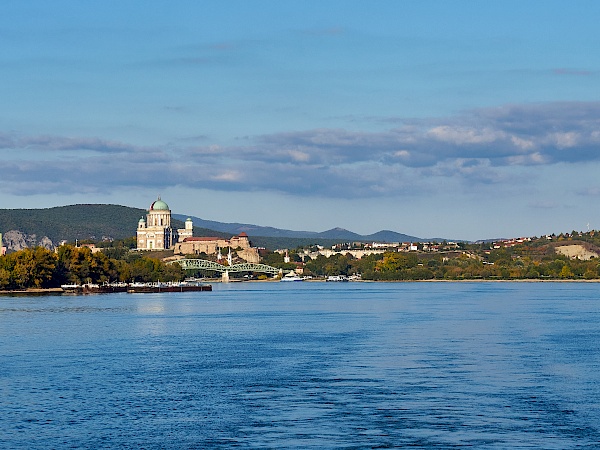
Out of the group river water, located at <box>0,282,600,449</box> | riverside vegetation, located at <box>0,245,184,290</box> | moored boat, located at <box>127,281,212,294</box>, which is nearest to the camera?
river water, located at <box>0,282,600,449</box>

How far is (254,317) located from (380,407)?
56.0 metres

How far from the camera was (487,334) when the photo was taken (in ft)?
213

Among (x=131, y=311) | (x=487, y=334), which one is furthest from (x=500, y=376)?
(x=131, y=311)

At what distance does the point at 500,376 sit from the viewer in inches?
1698

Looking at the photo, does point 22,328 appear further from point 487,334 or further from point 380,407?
point 380,407

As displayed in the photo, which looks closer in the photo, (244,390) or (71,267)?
(244,390)

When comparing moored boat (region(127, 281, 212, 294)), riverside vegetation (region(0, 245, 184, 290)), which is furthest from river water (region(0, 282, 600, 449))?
moored boat (region(127, 281, 212, 294))

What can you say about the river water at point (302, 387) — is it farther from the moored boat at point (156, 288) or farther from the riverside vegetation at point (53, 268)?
the moored boat at point (156, 288)

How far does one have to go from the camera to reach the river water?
3148 cm

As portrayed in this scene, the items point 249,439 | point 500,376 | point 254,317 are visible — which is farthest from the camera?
point 254,317

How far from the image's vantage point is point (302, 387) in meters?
40.6

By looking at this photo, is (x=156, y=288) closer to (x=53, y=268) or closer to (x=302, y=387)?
(x=53, y=268)

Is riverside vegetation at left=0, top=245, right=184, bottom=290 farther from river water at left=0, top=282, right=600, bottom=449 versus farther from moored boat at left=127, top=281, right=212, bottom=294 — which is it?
river water at left=0, top=282, right=600, bottom=449

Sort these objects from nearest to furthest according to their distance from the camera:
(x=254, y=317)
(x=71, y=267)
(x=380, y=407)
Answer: (x=380, y=407) < (x=254, y=317) < (x=71, y=267)
